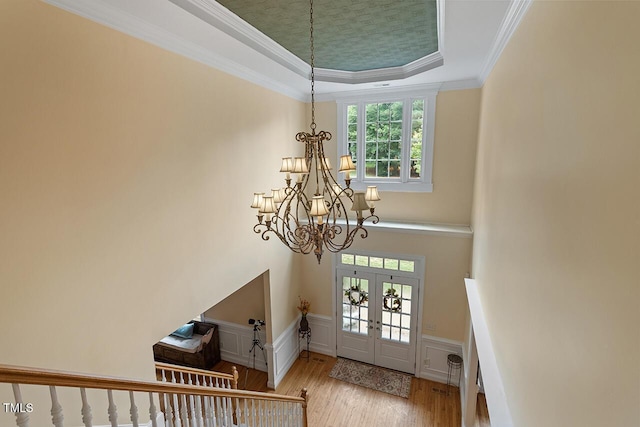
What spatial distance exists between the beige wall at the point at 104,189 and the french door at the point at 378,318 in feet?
→ 9.49

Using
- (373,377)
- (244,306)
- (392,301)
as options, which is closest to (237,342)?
(244,306)

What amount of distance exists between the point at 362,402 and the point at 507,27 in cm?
550

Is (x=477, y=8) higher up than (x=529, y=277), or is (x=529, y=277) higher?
(x=477, y=8)

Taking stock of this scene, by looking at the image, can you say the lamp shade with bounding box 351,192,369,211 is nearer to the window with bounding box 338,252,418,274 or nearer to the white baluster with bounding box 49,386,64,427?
the white baluster with bounding box 49,386,64,427

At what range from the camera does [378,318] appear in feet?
19.9

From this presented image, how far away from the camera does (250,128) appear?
14.7 feet

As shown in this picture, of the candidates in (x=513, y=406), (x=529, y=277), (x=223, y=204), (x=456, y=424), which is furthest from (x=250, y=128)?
(x=456, y=424)

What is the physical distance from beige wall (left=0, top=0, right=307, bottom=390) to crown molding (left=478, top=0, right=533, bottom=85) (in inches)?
118

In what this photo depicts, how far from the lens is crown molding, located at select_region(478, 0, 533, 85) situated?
2.27m

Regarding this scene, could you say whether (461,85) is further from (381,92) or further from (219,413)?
(219,413)

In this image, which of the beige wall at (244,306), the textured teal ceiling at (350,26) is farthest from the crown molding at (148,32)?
the beige wall at (244,306)

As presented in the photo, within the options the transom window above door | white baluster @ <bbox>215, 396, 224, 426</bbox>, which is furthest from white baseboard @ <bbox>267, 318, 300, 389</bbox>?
white baluster @ <bbox>215, 396, 224, 426</bbox>

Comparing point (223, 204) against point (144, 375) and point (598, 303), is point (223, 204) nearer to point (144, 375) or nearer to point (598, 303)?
point (144, 375)

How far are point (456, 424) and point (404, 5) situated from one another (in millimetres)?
5640
